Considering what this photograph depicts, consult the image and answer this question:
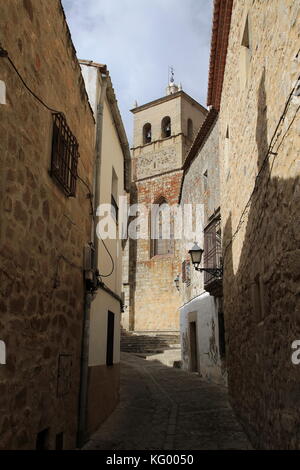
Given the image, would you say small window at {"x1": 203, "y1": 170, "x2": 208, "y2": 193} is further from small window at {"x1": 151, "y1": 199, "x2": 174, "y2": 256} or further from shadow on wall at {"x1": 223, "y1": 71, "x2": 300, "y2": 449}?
small window at {"x1": 151, "y1": 199, "x2": 174, "y2": 256}

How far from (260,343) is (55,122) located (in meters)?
3.41

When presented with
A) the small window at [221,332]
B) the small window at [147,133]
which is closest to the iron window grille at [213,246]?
the small window at [221,332]

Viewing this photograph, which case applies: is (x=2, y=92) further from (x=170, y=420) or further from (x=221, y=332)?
(x=221, y=332)

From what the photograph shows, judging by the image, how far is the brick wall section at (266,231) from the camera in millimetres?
3523

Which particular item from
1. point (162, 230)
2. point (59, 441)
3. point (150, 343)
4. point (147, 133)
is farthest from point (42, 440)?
point (147, 133)

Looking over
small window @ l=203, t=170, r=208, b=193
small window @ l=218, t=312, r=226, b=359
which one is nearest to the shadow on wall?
small window @ l=218, t=312, r=226, b=359

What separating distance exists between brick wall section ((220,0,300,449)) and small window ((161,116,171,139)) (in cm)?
2093

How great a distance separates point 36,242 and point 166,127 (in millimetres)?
25772

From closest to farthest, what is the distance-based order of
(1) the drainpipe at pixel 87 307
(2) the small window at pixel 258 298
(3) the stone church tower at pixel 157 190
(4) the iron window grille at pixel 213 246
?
1. (2) the small window at pixel 258 298
2. (1) the drainpipe at pixel 87 307
3. (4) the iron window grille at pixel 213 246
4. (3) the stone church tower at pixel 157 190

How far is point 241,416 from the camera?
659 cm

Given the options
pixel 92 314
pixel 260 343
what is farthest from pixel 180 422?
pixel 260 343

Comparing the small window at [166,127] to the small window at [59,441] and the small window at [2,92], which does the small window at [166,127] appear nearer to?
the small window at [59,441]

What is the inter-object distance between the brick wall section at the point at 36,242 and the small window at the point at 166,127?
75.9 ft

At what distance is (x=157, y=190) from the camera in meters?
25.9
